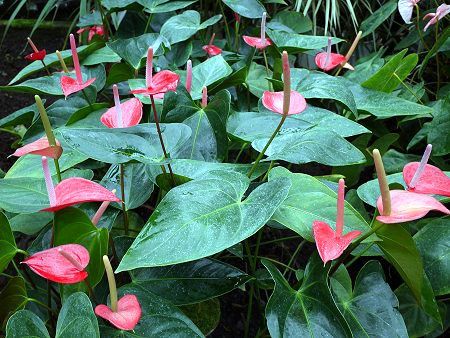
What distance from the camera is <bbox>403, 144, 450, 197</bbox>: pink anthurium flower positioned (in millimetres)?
607

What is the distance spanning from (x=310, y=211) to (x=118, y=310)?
0.26 metres

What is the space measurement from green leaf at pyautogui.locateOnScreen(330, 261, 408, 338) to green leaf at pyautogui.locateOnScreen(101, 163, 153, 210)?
0.30 m

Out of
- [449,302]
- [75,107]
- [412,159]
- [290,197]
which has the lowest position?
[449,302]

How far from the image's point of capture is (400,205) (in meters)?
0.56

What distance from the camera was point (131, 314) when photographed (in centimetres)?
52

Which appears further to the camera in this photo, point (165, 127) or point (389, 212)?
point (165, 127)

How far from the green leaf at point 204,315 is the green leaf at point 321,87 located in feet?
1.34

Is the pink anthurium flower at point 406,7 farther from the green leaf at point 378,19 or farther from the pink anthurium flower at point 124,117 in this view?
the pink anthurium flower at point 124,117

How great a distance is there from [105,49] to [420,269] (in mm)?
886

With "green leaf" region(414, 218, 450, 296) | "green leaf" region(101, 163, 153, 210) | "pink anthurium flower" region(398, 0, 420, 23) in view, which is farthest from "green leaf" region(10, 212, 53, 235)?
"pink anthurium flower" region(398, 0, 420, 23)

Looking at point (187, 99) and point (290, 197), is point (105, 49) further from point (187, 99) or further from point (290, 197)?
point (290, 197)

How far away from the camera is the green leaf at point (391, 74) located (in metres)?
1.04

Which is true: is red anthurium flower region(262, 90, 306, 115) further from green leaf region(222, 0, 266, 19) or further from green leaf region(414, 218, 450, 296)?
green leaf region(222, 0, 266, 19)

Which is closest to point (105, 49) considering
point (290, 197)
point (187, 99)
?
point (187, 99)
